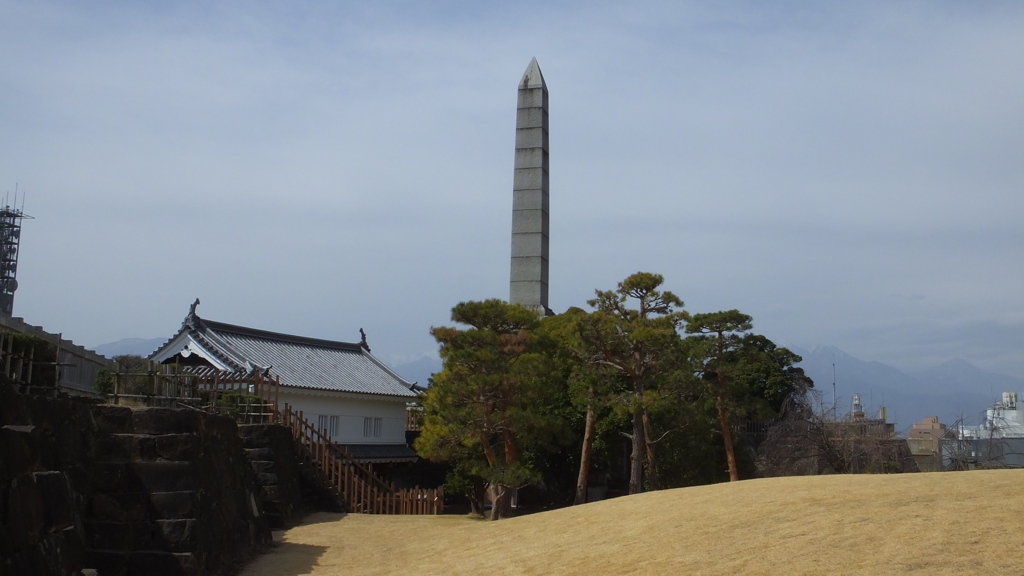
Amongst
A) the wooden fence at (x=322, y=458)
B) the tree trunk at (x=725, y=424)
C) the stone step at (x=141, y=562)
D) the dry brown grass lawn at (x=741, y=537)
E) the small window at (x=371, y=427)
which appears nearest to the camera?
the dry brown grass lawn at (x=741, y=537)

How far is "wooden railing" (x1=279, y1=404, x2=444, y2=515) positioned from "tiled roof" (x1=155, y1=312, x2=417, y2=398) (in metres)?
3.65

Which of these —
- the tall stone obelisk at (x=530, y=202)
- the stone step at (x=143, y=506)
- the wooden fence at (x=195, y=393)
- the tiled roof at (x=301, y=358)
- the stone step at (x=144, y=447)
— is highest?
the tall stone obelisk at (x=530, y=202)

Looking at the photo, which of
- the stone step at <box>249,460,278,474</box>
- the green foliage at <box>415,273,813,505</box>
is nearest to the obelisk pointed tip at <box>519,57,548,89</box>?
the green foliage at <box>415,273,813,505</box>

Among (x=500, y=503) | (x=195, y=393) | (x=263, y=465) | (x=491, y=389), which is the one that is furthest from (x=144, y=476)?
(x=500, y=503)

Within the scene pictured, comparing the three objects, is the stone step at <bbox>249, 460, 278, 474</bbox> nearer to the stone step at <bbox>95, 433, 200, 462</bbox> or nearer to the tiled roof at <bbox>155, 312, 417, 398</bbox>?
the stone step at <bbox>95, 433, 200, 462</bbox>

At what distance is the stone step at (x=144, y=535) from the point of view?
32.5 feet

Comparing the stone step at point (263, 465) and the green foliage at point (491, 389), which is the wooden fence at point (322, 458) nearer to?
the green foliage at point (491, 389)

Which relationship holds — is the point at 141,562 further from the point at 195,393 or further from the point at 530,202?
the point at 530,202

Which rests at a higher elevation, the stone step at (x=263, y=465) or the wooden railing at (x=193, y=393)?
the wooden railing at (x=193, y=393)

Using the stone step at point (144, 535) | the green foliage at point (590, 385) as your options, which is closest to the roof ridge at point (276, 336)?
the green foliage at point (590, 385)

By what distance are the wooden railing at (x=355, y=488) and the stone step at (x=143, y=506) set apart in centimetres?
981

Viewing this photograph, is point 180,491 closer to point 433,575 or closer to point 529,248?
point 433,575

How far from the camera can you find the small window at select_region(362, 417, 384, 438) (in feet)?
90.5

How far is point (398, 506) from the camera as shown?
20531 mm
